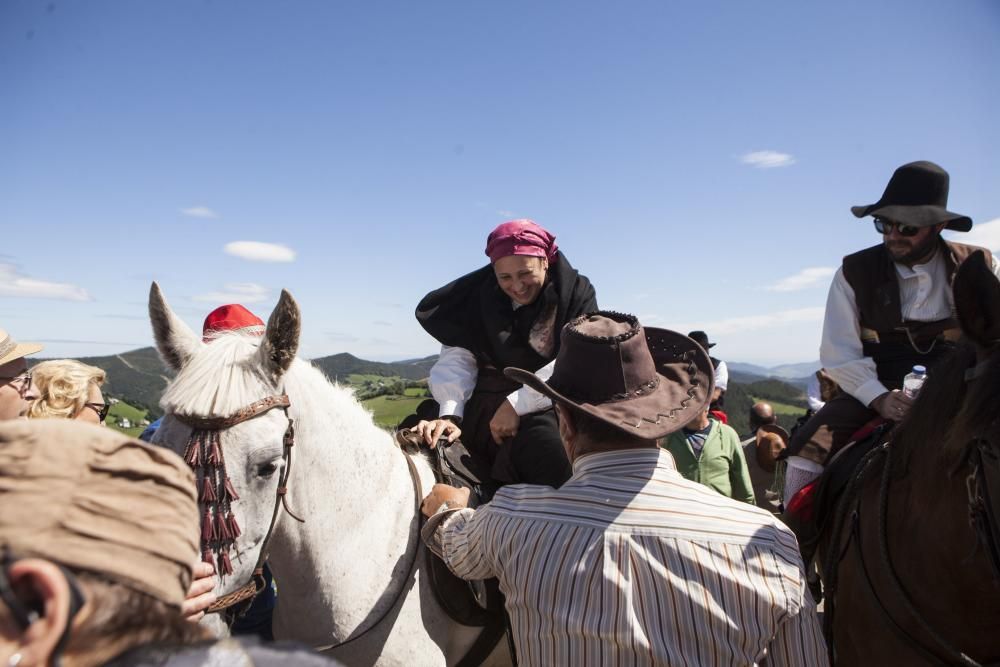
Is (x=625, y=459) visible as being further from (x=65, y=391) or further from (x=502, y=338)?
(x=65, y=391)

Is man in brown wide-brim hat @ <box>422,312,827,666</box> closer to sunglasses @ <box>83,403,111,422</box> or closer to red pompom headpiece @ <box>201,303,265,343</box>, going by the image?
red pompom headpiece @ <box>201,303,265,343</box>

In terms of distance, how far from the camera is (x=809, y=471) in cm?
370

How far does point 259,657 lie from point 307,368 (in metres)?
1.89

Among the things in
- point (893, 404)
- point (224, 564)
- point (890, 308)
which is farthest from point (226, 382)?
point (890, 308)

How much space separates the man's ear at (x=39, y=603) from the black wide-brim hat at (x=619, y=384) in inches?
50.1

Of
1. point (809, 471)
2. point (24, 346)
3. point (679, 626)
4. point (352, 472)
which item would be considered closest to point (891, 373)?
point (809, 471)

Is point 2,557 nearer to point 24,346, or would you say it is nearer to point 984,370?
point 984,370

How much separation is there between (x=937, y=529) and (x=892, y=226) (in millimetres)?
1816

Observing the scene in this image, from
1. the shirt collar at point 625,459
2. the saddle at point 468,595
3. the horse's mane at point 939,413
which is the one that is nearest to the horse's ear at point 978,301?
the horse's mane at point 939,413

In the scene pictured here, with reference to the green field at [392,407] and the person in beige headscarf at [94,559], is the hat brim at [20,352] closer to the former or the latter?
the person in beige headscarf at [94,559]

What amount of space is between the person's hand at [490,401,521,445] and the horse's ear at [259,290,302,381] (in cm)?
141

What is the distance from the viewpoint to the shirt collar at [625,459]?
5.57ft

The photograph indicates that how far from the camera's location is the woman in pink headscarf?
10.8ft

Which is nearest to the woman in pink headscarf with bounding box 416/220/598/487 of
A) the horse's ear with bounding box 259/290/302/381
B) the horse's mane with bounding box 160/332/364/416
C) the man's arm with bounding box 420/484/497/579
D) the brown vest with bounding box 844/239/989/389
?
the man's arm with bounding box 420/484/497/579
